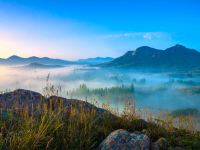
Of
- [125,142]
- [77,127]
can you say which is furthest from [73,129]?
[125,142]

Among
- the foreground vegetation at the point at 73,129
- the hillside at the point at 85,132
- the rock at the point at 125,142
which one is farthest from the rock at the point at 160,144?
the rock at the point at 125,142

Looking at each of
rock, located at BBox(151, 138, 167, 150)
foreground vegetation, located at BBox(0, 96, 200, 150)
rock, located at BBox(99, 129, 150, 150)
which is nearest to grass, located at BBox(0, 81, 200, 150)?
foreground vegetation, located at BBox(0, 96, 200, 150)

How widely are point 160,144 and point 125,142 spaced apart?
4.57 feet

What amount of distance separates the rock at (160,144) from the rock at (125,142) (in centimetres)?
47

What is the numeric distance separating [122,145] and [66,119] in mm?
2946

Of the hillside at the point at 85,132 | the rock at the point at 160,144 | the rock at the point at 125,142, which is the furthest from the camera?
the rock at the point at 160,144

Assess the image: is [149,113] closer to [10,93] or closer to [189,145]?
[189,145]

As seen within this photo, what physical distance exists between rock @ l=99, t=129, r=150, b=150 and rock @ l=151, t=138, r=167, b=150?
18.5 inches

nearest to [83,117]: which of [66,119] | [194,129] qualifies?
[66,119]

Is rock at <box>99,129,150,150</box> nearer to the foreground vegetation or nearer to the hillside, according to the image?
the hillside

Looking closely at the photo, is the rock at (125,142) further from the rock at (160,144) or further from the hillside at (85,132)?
the rock at (160,144)

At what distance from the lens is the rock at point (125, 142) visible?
31.8ft

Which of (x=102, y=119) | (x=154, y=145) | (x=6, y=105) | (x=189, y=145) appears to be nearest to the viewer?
(x=154, y=145)

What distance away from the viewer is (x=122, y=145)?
9.69 m
